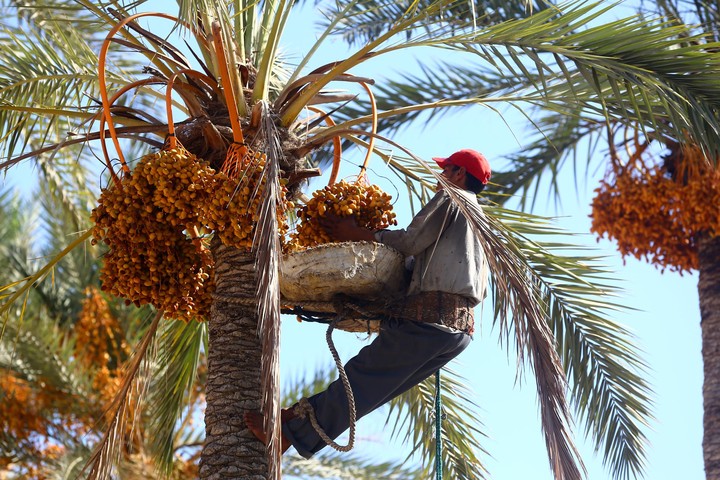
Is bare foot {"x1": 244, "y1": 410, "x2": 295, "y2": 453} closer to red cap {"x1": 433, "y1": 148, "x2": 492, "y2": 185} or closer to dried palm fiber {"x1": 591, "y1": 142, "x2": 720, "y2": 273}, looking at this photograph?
red cap {"x1": 433, "y1": 148, "x2": 492, "y2": 185}

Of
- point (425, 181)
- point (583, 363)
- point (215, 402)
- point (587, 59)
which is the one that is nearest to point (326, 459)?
point (583, 363)

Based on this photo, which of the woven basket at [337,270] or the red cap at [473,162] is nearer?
the woven basket at [337,270]

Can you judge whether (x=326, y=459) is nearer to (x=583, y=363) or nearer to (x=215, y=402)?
(x=583, y=363)

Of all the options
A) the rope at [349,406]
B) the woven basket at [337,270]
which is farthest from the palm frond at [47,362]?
the woven basket at [337,270]

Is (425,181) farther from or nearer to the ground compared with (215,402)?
farther from the ground

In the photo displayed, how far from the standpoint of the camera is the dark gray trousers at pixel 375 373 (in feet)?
14.6

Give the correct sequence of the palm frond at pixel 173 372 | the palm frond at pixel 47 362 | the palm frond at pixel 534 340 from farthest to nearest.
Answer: the palm frond at pixel 47 362 < the palm frond at pixel 173 372 < the palm frond at pixel 534 340

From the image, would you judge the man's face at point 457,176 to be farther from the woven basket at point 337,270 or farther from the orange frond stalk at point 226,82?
the orange frond stalk at point 226,82

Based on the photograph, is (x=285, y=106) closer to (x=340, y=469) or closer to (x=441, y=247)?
(x=441, y=247)

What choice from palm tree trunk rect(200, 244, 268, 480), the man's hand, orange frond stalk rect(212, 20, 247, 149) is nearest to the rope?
palm tree trunk rect(200, 244, 268, 480)

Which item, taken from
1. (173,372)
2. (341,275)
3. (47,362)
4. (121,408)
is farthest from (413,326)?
(47,362)

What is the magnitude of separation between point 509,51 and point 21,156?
7.39 ft

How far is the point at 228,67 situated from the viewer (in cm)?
485

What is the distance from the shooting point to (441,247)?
451 cm
